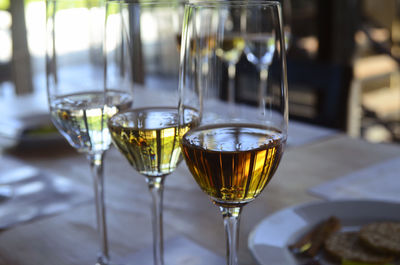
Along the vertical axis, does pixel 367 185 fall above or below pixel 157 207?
below

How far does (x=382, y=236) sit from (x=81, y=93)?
0.52m

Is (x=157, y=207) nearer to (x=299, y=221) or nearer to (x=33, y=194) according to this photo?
(x=299, y=221)

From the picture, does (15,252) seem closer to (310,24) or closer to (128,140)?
(128,140)

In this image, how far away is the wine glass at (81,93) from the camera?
68 centimetres

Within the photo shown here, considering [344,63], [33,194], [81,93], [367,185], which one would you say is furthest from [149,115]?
[344,63]

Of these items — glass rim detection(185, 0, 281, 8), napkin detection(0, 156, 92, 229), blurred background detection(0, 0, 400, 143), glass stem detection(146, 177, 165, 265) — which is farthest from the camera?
blurred background detection(0, 0, 400, 143)

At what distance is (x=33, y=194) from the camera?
0.98m

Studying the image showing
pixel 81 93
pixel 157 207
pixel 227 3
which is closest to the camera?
pixel 227 3

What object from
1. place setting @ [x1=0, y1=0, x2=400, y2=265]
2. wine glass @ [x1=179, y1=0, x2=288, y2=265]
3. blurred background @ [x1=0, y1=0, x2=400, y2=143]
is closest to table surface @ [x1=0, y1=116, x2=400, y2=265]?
place setting @ [x1=0, y1=0, x2=400, y2=265]

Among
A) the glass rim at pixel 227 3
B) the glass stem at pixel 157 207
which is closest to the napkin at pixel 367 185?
the glass stem at pixel 157 207

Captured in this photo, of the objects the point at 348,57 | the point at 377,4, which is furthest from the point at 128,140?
the point at 377,4

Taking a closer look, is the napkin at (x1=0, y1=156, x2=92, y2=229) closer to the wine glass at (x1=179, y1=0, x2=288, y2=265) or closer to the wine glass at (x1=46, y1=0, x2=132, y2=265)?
the wine glass at (x1=46, y1=0, x2=132, y2=265)

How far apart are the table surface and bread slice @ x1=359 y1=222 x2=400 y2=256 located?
7.2 inches

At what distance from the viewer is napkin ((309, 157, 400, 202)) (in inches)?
37.5
